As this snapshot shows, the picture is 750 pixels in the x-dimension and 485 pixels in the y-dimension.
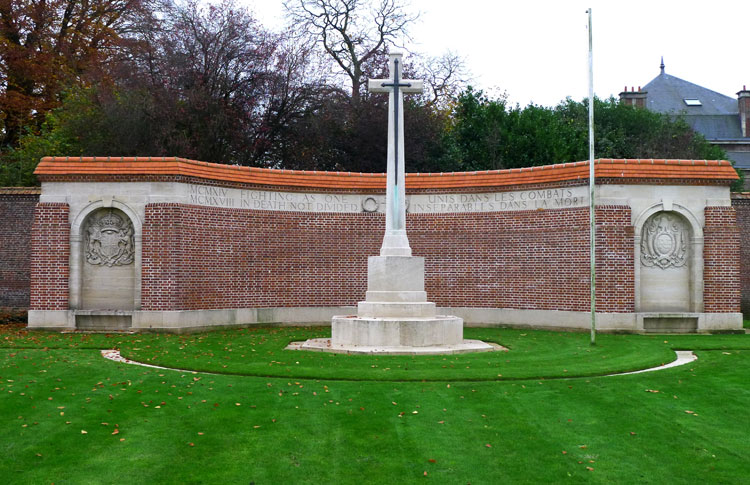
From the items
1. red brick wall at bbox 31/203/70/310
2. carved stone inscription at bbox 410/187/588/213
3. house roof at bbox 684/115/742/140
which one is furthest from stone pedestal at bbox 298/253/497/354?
house roof at bbox 684/115/742/140

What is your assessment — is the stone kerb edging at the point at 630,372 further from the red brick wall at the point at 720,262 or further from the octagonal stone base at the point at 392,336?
the red brick wall at the point at 720,262

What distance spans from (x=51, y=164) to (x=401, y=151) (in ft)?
32.5

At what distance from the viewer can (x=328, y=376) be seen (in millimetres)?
11781

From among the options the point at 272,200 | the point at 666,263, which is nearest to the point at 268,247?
the point at 272,200

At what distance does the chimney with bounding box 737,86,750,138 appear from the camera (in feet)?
200

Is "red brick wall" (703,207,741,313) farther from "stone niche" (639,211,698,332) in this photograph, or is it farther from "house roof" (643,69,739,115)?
"house roof" (643,69,739,115)

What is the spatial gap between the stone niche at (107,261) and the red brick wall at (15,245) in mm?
4570

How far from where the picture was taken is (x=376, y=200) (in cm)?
2228

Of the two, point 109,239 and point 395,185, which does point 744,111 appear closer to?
point 395,185

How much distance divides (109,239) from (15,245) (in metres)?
5.41

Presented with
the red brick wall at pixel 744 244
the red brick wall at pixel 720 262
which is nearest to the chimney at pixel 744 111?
the red brick wall at pixel 744 244

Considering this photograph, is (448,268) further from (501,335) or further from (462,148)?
(462,148)

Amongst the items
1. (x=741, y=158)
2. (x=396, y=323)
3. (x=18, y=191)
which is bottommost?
(x=396, y=323)

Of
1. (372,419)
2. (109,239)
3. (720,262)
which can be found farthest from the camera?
(109,239)
